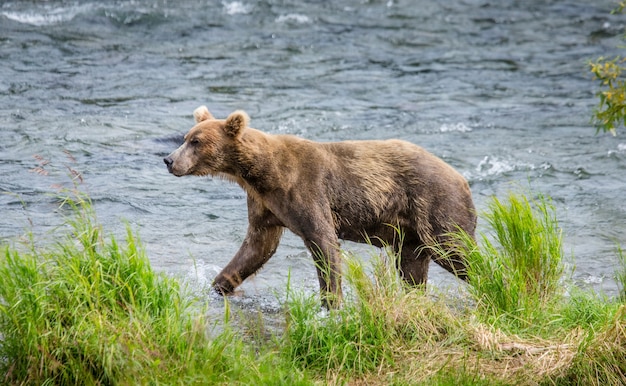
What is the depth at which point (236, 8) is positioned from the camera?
16219mm

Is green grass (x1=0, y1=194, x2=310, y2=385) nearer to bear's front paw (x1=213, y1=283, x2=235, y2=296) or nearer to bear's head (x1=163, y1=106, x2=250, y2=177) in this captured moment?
bear's head (x1=163, y1=106, x2=250, y2=177)

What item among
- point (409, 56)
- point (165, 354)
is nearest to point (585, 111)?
point (409, 56)

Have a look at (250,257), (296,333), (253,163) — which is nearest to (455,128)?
(250,257)

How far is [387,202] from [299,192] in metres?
0.64

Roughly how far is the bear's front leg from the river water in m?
0.13

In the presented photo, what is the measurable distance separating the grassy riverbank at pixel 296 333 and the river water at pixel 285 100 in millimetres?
545

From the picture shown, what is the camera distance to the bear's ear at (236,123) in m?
6.09

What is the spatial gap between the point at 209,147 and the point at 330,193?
0.88 m

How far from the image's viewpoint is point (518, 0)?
18516mm

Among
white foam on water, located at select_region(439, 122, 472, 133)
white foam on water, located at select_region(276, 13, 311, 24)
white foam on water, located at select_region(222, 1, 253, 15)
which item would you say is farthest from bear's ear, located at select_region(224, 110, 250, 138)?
white foam on water, located at select_region(222, 1, 253, 15)

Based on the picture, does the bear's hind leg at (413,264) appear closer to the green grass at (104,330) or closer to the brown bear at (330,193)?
the brown bear at (330,193)

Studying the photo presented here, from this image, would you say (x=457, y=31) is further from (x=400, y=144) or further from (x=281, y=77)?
(x=400, y=144)

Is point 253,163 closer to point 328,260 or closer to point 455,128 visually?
point 328,260

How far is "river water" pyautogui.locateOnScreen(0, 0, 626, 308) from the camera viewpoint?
7867mm
